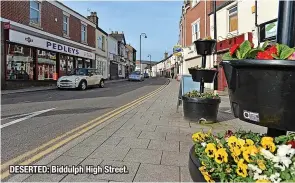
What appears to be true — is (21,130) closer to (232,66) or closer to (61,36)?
(232,66)

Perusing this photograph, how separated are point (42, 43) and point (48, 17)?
3.01m

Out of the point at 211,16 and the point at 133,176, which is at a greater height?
the point at 211,16

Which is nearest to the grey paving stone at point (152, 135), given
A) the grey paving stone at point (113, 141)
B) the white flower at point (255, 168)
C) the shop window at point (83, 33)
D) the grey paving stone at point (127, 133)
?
the grey paving stone at point (127, 133)

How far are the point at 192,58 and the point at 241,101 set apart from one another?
25.4 m

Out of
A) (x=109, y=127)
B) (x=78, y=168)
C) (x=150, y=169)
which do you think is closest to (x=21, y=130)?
(x=109, y=127)

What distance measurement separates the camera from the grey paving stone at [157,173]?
343 cm

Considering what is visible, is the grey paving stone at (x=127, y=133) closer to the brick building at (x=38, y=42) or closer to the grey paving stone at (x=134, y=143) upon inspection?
the grey paving stone at (x=134, y=143)

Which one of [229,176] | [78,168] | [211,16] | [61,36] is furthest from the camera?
[61,36]

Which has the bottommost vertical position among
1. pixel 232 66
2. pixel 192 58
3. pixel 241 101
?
pixel 241 101

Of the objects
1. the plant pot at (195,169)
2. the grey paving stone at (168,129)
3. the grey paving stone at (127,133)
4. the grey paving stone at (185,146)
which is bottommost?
the grey paving stone at (185,146)

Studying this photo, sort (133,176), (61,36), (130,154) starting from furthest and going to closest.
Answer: (61,36) → (130,154) → (133,176)

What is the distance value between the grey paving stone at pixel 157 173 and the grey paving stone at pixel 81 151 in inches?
40.8

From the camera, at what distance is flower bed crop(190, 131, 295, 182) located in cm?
212

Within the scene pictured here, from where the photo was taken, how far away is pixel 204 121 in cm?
748
